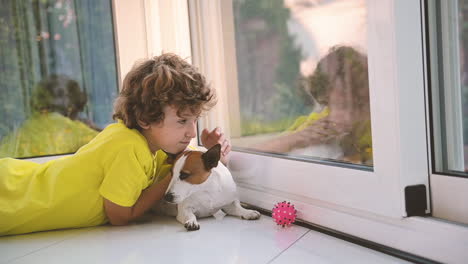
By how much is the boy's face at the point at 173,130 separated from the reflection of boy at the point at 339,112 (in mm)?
287

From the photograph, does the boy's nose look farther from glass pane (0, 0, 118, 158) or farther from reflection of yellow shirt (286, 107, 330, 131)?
glass pane (0, 0, 118, 158)

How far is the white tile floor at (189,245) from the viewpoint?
89 cm

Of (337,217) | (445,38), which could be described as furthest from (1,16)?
(445,38)

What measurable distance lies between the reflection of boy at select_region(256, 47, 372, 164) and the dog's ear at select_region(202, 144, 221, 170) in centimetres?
23

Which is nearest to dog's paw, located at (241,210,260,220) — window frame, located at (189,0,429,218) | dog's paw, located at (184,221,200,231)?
dog's paw, located at (184,221,200,231)

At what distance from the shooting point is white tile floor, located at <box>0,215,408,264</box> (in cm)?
89

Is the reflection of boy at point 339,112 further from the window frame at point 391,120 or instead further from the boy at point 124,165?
the boy at point 124,165

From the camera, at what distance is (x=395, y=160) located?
32.9 inches

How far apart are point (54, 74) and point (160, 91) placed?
699 millimetres

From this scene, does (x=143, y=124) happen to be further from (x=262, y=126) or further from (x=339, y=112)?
(x=339, y=112)

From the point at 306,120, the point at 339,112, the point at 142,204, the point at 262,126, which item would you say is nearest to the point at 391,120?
the point at 339,112

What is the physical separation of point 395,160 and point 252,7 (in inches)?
28.2

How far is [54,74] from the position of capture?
1645 millimetres

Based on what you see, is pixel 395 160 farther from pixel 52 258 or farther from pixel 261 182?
pixel 52 258
